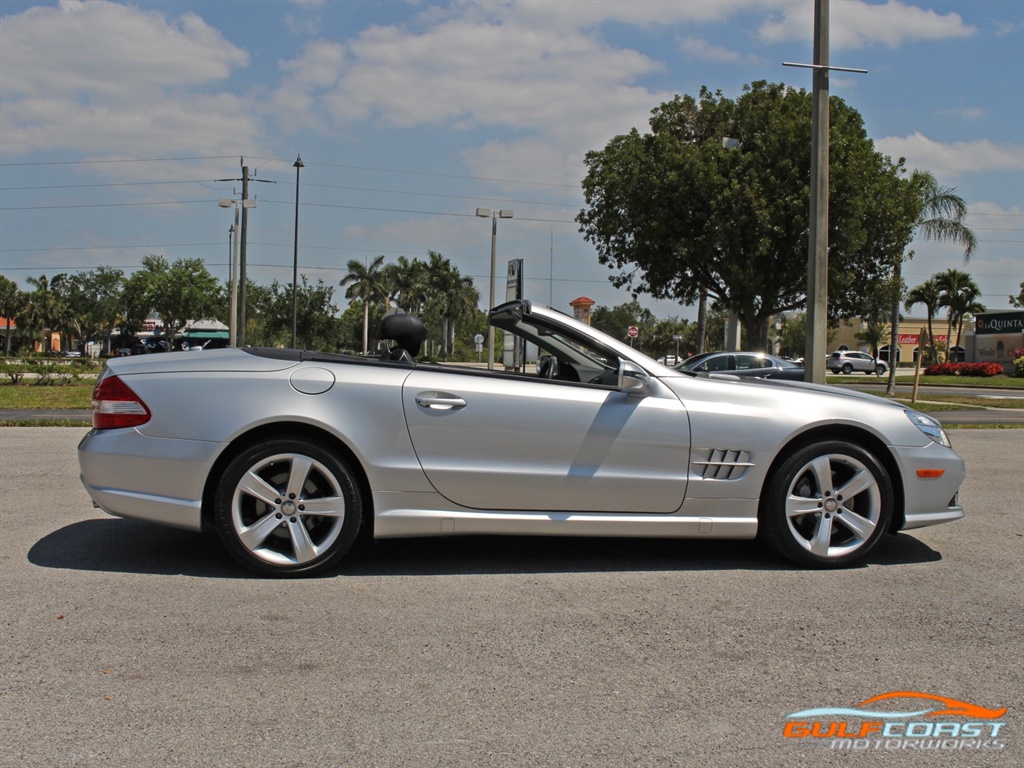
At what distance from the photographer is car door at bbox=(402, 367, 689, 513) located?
4605 millimetres

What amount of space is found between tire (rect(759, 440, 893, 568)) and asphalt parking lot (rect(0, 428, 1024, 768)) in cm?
14

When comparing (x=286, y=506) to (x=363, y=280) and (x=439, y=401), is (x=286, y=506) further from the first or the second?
(x=363, y=280)

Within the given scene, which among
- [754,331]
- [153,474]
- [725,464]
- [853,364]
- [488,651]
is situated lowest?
[488,651]

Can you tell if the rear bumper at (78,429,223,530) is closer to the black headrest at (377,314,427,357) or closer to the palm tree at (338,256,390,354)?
the black headrest at (377,314,427,357)

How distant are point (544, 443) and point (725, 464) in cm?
96

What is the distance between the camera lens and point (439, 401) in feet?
15.1

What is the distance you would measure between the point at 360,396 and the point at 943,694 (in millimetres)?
2835

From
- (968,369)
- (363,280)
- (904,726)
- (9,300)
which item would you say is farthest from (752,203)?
(9,300)

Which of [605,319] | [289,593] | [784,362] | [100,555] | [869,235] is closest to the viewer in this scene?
[289,593]

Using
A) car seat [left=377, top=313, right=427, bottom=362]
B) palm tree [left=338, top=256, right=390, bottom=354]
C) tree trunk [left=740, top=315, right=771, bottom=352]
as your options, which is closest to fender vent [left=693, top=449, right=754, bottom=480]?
car seat [left=377, top=313, right=427, bottom=362]

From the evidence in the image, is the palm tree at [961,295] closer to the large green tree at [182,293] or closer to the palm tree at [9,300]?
the large green tree at [182,293]

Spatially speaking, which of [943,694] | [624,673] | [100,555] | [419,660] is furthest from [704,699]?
[100,555]

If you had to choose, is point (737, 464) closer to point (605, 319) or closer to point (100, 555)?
point (100, 555)

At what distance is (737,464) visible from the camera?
4.78 metres
